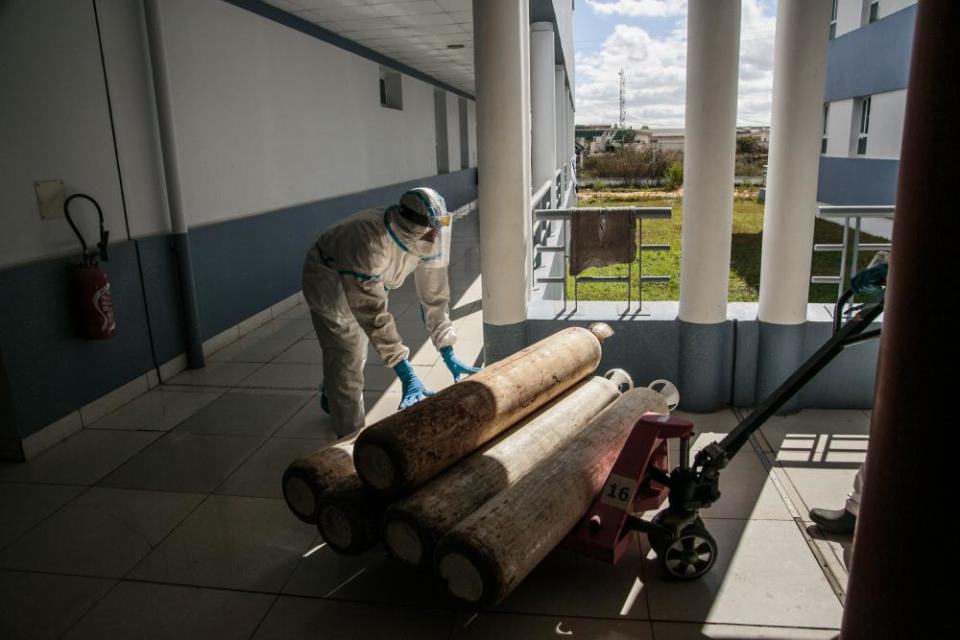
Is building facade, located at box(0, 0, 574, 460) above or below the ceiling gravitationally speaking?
below

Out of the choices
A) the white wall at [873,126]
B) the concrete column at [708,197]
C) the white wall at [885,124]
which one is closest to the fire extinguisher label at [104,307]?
the concrete column at [708,197]

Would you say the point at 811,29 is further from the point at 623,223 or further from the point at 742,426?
the point at 742,426

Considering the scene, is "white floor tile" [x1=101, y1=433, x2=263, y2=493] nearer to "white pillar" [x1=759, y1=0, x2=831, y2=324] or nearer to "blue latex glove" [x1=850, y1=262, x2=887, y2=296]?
"blue latex glove" [x1=850, y1=262, x2=887, y2=296]

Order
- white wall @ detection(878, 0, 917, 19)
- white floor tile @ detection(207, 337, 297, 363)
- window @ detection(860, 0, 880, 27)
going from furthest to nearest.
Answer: window @ detection(860, 0, 880, 27) → white wall @ detection(878, 0, 917, 19) → white floor tile @ detection(207, 337, 297, 363)

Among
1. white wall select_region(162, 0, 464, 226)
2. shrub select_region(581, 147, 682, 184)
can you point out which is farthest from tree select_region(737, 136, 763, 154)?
white wall select_region(162, 0, 464, 226)

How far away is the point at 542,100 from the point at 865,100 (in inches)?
380

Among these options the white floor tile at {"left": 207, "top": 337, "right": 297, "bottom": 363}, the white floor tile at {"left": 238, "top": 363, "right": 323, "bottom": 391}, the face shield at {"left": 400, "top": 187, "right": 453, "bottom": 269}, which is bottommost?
the white floor tile at {"left": 238, "top": 363, "right": 323, "bottom": 391}

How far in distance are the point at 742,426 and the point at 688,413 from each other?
2.05 m

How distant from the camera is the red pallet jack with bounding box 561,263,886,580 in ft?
9.43

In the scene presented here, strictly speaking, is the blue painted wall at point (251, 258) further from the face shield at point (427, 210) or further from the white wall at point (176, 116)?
the face shield at point (427, 210)

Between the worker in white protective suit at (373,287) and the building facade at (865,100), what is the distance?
1158 cm

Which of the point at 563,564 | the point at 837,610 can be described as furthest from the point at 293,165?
the point at 837,610

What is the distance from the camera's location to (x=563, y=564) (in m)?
3.16

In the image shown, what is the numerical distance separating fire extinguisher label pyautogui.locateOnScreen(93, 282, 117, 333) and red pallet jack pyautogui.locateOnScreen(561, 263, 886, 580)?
378 cm
